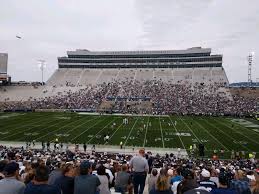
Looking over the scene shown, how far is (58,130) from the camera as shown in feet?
136

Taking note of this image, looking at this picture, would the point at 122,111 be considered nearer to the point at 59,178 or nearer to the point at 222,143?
the point at 222,143

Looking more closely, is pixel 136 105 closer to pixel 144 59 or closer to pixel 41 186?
pixel 144 59

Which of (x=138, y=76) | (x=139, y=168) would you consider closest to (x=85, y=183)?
(x=139, y=168)

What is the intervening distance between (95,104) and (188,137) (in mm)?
40459

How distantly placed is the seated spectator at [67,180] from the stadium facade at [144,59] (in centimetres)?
10115

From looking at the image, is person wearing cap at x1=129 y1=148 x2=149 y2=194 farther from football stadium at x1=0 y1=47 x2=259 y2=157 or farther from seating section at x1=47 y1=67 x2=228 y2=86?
seating section at x1=47 y1=67 x2=228 y2=86

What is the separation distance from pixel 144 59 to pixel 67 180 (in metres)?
105

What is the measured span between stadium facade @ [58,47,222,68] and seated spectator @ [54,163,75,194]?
101149 mm

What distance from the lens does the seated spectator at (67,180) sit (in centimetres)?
651

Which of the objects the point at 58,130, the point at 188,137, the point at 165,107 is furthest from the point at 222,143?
the point at 165,107

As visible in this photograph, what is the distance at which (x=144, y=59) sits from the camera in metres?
110

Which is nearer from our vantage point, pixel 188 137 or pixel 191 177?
pixel 191 177

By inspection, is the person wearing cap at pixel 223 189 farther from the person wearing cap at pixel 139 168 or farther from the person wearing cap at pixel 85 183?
the person wearing cap at pixel 139 168

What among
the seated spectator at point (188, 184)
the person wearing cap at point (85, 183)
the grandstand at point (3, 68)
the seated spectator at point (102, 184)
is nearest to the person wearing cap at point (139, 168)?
the seated spectator at point (102, 184)
